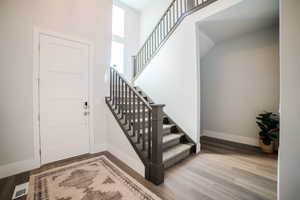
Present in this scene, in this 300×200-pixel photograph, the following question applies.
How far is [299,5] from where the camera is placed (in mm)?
921

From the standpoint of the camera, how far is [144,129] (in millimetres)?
2158

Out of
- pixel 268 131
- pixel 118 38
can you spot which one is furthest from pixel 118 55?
pixel 268 131

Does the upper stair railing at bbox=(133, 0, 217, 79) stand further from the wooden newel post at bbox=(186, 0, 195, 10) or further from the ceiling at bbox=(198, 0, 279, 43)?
the ceiling at bbox=(198, 0, 279, 43)

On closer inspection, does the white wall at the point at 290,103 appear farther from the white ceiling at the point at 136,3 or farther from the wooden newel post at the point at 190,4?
the white ceiling at the point at 136,3

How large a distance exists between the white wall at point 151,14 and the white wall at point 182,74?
9.48 feet

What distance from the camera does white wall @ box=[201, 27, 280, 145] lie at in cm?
319

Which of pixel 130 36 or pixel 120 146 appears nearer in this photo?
pixel 120 146

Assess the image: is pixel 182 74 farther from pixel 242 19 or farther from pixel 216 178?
pixel 216 178

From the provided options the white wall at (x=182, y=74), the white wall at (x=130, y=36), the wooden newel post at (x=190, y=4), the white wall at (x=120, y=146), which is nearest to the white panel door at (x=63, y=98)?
the white wall at (x=120, y=146)

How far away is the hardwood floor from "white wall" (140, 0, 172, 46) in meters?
5.45

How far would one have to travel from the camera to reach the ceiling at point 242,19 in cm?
235

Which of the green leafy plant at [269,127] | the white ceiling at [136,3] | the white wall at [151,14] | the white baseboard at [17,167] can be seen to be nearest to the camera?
the white baseboard at [17,167]

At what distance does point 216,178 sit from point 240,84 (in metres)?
2.66

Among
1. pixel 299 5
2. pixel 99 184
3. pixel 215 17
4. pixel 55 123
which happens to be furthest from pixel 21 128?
pixel 215 17
